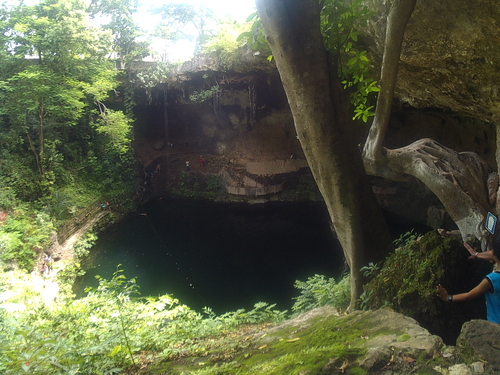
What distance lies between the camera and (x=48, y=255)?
912 centimetres

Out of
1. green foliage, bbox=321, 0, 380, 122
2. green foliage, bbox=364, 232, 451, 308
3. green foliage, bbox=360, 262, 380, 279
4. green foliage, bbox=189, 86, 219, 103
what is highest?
green foliage, bbox=189, 86, 219, 103

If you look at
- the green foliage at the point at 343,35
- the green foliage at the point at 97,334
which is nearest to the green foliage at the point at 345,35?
the green foliage at the point at 343,35

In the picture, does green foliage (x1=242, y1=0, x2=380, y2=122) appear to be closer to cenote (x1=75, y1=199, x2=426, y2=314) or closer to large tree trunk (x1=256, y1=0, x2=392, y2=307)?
large tree trunk (x1=256, y1=0, x2=392, y2=307)

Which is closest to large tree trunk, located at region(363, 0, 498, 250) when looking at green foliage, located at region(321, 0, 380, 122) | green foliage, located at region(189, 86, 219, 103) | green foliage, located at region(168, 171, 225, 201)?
green foliage, located at region(321, 0, 380, 122)

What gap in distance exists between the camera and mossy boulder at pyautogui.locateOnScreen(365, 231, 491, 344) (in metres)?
2.28

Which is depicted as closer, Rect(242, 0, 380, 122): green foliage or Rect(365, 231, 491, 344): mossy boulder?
Rect(365, 231, 491, 344): mossy boulder

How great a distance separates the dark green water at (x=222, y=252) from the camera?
876 centimetres

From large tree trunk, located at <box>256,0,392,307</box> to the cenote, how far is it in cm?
526

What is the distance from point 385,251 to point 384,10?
8.18ft

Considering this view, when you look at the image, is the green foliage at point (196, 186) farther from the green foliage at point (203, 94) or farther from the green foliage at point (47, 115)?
the green foliage at point (203, 94)

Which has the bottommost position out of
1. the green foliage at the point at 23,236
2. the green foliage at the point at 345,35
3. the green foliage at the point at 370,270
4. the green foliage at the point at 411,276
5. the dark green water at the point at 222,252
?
the dark green water at the point at 222,252

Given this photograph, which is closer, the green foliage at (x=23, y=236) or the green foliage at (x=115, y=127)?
the green foliage at (x=23, y=236)

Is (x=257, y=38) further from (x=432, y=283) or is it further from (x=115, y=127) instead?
(x=115, y=127)

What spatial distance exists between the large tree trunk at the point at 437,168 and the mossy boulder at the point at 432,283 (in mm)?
538
